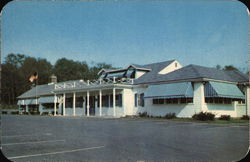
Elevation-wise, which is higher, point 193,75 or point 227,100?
point 193,75

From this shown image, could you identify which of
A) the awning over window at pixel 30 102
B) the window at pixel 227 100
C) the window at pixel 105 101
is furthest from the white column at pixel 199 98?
the awning over window at pixel 30 102

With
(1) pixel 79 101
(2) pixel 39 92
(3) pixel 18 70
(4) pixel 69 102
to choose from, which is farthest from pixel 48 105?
(3) pixel 18 70

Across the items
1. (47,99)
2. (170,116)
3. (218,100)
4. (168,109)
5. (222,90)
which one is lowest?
(170,116)

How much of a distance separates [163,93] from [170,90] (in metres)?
0.84

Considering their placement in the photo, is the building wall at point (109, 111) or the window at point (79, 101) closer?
the building wall at point (109, 111)

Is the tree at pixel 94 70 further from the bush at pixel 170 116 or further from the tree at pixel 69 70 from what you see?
the bush at pixel 170 116

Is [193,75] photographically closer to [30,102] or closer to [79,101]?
[79,101]

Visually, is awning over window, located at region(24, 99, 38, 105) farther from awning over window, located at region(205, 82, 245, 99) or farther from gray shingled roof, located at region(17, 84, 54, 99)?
awning over window, located at region(205, 82, 245, 99)

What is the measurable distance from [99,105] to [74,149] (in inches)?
1017

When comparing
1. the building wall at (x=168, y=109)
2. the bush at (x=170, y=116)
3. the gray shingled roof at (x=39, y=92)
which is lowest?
the bush at (x=170, y=116)

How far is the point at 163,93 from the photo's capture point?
27453mm

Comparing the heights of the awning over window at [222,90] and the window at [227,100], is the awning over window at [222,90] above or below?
above

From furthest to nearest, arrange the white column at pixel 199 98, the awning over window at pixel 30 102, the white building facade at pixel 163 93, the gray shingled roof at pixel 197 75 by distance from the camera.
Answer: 1. the awning over window at pixel 30 102
2. the gray shingled roof at pixel 197 75
3. the white building facade at pixel 163 93
4. the white column at pixel 199 98

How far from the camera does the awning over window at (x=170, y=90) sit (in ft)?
84.2
